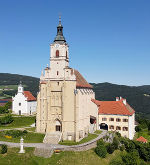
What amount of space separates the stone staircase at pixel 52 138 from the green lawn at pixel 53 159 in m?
6.71

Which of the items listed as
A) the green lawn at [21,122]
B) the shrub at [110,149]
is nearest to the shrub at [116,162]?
the shrub at [110,149]

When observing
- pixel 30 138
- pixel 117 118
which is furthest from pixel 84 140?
pixel 117 118

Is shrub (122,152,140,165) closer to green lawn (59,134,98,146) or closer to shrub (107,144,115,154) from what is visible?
shrub (107,144,115,154)

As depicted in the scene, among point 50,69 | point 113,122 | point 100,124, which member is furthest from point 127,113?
point 50,69

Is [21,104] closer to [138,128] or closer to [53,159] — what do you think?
[138,128]

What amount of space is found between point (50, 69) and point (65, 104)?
1014cm

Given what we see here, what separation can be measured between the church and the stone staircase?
292 mm

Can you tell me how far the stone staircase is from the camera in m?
54.7

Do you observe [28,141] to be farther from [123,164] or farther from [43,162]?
[123,164]

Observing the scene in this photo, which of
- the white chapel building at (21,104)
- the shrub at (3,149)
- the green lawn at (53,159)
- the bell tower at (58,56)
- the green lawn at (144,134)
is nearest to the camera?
the green lawn at (53,159)

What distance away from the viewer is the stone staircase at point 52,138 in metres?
54.7

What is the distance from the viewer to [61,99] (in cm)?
5856

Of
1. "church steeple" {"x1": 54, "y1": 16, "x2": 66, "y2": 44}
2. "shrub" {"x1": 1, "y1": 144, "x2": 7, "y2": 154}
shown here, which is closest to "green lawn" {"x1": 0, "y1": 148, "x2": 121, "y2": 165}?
"shrub" {"x1": 1, "y1": 144, "x2": 7, "y2": 154}

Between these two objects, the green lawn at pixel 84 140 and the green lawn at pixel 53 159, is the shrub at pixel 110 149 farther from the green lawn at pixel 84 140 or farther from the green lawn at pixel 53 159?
the green lawn at pixel 84 140
